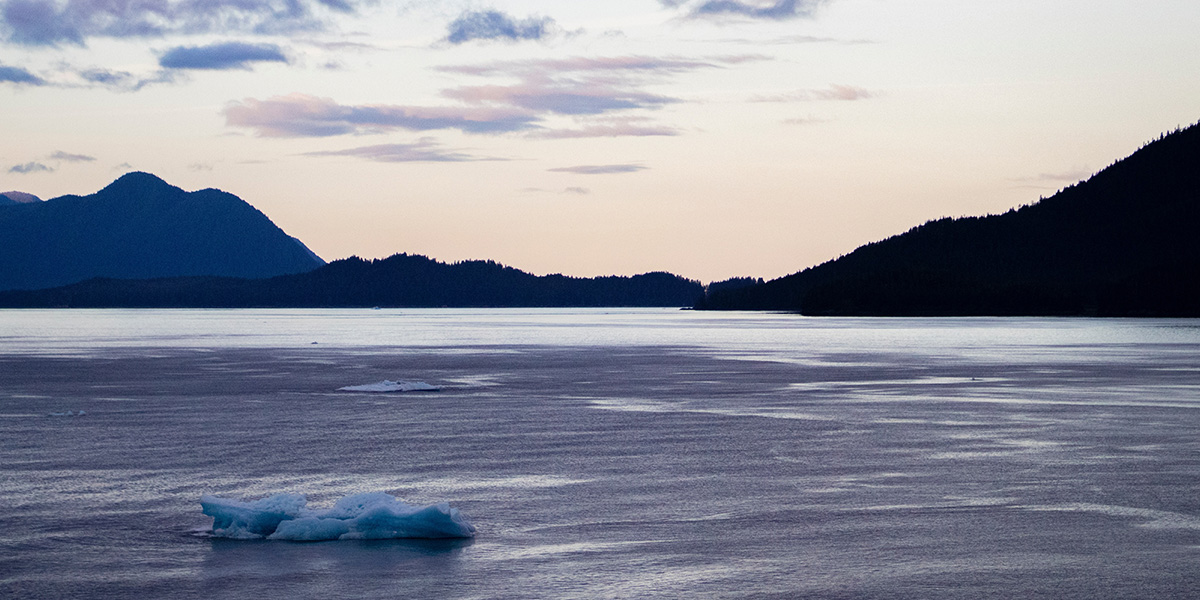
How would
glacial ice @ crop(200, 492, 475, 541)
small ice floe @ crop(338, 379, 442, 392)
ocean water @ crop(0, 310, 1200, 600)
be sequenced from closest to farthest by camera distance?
ocean water @ crop(0, 310, 1200, 600) < glacial ice @ crop(200, 492, 475, 541) < small ice floe @ crop(338, 379, 442, 392)

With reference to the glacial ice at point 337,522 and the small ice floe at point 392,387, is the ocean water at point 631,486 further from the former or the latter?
the small ice floe at point 392,387

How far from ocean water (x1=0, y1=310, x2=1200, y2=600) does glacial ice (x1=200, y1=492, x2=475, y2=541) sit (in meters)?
0.19

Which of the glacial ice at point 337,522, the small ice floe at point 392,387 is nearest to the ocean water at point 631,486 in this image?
the glacial ice at point 337,522

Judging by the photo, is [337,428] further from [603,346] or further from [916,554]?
[603,346]

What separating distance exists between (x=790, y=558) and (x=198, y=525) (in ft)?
24.9

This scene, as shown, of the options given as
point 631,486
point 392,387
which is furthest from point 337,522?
point 392,387

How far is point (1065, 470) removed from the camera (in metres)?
20.2

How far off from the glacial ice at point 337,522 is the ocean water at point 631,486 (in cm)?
19

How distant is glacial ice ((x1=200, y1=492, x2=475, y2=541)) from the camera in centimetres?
1485

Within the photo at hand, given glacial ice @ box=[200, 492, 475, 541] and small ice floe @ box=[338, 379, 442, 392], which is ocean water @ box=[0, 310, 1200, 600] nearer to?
glacial ice @ box=[200, 492, 475, 541]

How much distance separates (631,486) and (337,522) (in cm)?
523

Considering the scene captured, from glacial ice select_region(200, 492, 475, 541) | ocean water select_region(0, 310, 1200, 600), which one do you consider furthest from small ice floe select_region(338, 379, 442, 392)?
glacial ice select_region(200, 492, 475, 541)

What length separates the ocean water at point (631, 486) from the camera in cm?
1263

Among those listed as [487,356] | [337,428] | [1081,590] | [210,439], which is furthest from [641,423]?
[487,356]
